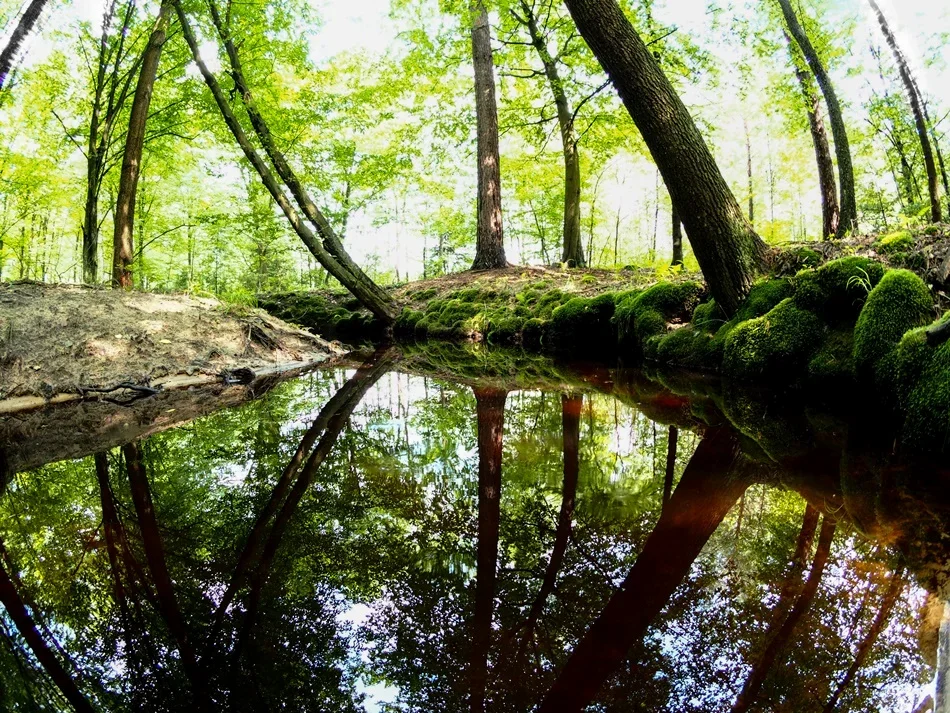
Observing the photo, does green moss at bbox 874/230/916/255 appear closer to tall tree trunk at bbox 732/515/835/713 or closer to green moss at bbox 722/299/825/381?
green moss at bbox 722/299/825/381

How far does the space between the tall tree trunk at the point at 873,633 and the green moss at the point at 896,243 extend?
4769mm

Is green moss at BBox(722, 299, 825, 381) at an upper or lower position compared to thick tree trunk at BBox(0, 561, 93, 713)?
upper

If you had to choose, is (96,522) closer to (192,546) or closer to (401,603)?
(192,546)

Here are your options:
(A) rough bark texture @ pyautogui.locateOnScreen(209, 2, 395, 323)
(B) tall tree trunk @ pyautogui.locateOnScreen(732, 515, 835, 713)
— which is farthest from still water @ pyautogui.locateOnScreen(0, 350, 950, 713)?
(A) rough bark texture @ pyautogui.locateOnScreen(209, 2, 395, 323)

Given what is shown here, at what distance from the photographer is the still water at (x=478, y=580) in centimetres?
133

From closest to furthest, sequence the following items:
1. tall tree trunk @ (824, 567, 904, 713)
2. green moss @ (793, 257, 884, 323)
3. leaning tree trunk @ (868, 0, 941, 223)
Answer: tall tree trunk @ (824, 567, 904, 713) → green moss @ (793, 257, 884, 323) → leaning tree trunk @ (868, 0, 941, 223)

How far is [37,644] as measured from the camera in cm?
151

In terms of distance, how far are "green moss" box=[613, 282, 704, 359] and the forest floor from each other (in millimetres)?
5591

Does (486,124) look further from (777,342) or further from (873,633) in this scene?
(873,633)

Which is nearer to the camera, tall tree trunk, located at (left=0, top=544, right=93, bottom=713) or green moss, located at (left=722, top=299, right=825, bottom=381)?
tall tree trunk, located at (left=0, top=544, right=93, bottom=713)

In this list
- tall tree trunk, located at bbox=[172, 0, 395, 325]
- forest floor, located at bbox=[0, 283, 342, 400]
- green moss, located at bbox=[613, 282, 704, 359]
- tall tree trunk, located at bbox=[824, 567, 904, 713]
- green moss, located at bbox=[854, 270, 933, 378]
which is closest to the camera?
tall tree trunk, located at bbox=[824, 567, 904, 713]

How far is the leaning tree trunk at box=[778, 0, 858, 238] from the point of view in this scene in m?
8.89

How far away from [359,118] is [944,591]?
561 inches

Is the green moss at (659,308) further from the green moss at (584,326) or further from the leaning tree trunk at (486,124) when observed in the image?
the leaning tree trunk at (486,124)
